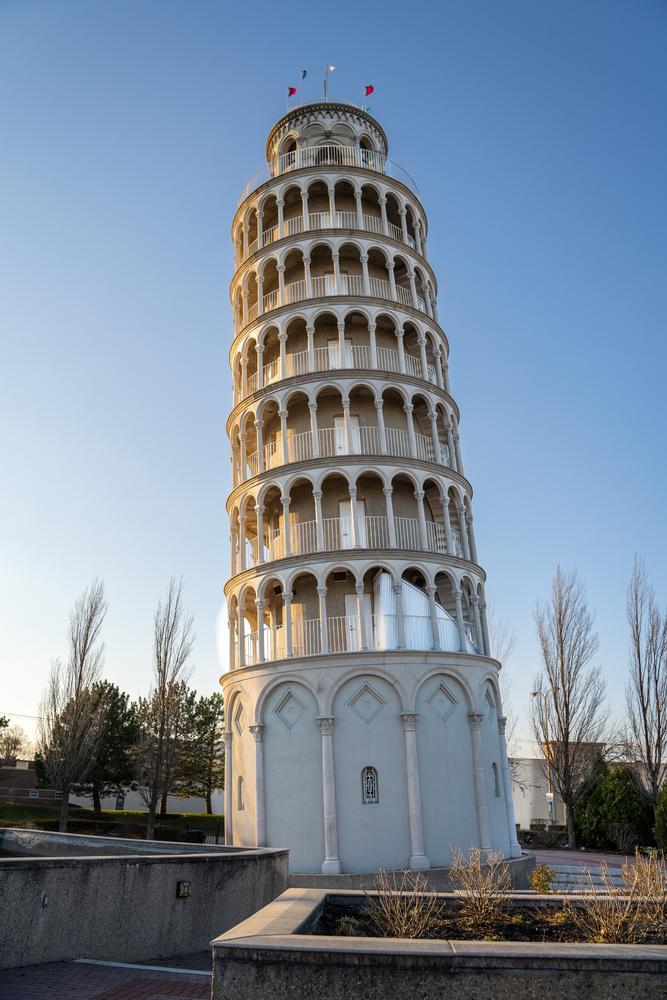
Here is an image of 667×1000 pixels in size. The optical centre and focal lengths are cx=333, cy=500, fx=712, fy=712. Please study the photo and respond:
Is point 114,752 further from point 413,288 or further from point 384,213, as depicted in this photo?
point 384,213

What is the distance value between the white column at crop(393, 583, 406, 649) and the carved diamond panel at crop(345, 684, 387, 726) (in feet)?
5.84

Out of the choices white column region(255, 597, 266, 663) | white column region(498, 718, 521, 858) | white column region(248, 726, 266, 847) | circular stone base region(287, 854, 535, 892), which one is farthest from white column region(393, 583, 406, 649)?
circular stone base region(287, 854, 535, 892)

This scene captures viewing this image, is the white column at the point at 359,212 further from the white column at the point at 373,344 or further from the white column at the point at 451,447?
the white column at the point at 451,447

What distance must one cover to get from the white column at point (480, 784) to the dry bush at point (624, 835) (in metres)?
14.7

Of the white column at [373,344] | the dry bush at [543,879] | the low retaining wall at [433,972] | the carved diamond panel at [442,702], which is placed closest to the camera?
the low retaining wall at [433,972]

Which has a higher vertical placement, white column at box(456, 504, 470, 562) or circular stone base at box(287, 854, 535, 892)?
white column at box(456, 504, 470, 562)

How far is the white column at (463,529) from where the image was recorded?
28125 millimetres

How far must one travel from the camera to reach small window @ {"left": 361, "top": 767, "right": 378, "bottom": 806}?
72.9ft

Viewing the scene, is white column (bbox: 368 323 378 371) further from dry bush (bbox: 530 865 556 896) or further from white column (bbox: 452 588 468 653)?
dry bush (bbox: 530 865 556 896)

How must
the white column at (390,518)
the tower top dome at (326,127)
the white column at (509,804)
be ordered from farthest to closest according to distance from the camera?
the tower top dome at (326,127), the white column at (390,518), the white column at (509,804)

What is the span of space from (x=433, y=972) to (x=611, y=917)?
8.18 feet

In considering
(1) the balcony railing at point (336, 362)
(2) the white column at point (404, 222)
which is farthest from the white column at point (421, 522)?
(2) the white column at point (404, 222)

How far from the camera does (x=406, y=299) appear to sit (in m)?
31.6

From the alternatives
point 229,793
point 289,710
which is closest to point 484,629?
point 289,710
